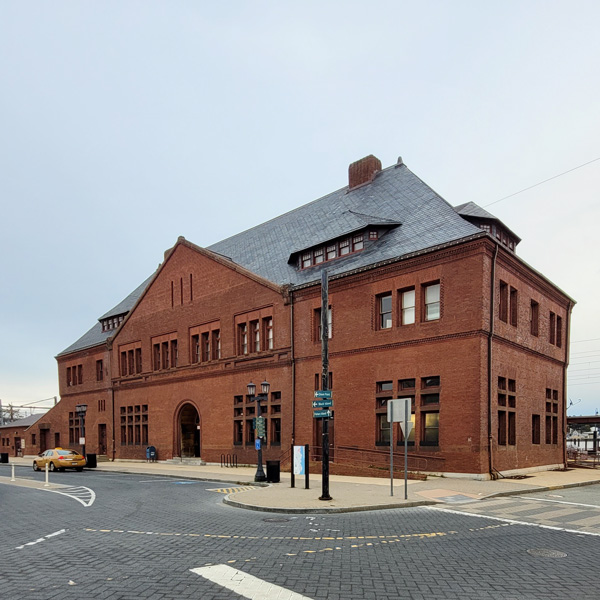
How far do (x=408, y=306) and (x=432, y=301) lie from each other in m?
1.21

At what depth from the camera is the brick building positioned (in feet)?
73.6

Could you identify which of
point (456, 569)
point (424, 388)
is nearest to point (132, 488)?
point (424, 388)

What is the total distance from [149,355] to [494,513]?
105 feet

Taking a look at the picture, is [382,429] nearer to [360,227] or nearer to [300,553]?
[360,227]

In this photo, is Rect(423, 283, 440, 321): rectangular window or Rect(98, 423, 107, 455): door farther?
Rect(98, 423, 107, 455): door

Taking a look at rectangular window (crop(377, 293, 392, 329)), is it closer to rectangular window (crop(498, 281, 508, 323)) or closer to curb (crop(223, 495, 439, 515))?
rectangular window (crop(498, 281, 508, 323))

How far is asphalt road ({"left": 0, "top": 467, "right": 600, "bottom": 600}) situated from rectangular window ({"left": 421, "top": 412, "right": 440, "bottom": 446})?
7.69 meters

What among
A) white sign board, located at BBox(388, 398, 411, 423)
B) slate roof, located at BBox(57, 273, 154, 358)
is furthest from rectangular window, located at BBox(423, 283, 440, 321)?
slate roof, located at BBox(57, 273, 154, 358)

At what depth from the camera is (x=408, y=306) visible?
24.7 m

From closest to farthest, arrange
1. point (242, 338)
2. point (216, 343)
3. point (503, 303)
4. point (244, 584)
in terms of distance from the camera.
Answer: point (244, 584)
point (503, 303)
point (242, 338)
point (216, 343)

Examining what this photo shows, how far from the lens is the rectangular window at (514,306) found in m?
25.1

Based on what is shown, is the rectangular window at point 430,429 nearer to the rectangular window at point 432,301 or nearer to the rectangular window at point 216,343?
the rectangular window at point 432,301

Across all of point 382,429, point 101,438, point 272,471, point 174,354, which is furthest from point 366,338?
point 101,438

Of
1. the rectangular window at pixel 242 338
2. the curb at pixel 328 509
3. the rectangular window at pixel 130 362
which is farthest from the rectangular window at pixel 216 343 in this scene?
the curb at pixel 328 509
